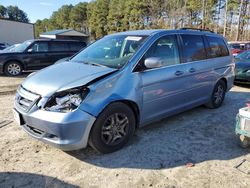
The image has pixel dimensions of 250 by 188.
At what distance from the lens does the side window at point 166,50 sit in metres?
4.01

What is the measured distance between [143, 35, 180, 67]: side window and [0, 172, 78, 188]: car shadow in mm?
2139

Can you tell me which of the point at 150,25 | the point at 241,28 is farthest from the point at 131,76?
the point at 150,25

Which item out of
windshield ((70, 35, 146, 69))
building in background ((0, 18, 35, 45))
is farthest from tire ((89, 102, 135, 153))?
building in background ((0, 18, 35, 45))

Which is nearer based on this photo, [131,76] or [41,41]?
[131,76]

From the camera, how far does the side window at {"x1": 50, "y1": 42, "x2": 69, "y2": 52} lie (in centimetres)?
1111

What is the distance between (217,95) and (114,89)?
3.29 metres

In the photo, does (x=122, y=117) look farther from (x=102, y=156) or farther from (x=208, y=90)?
(x=208, y=90)

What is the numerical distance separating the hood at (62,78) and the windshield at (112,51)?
0.73 ft

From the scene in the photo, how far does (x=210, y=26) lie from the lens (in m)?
39.1

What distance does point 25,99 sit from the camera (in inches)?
132

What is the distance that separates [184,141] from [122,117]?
116 cm

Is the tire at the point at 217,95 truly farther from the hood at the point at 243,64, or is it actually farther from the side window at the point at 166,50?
the hood at the point at 243,64

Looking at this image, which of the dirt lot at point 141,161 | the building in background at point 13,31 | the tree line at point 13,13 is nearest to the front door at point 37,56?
the dirt lot at point 141,161

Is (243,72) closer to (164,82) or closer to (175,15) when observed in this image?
(164,82)
